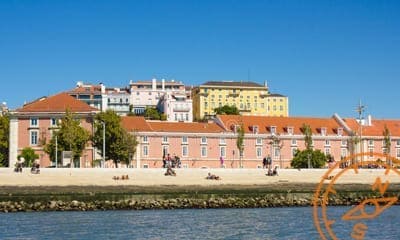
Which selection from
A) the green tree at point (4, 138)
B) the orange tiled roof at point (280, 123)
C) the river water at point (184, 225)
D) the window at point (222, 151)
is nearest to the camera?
the river water at point (184, 225)

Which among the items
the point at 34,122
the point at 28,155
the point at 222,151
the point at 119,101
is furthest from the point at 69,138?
the point at 119,101

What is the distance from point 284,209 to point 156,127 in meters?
62.8

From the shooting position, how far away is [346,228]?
3288 centimetres

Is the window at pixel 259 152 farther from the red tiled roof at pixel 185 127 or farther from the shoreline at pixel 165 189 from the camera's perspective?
the shoreline at pixel 165 189

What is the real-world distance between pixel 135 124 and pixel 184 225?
232 ft

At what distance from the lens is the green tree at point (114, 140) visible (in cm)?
8981

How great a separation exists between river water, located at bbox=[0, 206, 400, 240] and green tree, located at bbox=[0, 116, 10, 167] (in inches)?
2358

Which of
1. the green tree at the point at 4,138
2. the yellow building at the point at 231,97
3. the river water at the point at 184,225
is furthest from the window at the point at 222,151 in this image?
the yellow building at the point at 231,97

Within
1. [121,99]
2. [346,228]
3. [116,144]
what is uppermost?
[121,99]

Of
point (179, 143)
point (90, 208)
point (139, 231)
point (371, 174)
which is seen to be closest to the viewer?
point (139, 231)

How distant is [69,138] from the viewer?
85875 mm

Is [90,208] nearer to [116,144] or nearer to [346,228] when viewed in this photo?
[346,228]

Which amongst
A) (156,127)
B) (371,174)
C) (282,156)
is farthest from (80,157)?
(371,174)

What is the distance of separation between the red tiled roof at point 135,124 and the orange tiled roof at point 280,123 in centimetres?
1212
